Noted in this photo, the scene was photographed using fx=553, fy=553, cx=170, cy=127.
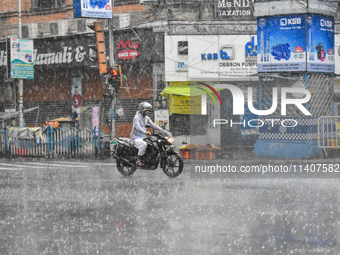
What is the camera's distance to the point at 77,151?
2184 cm

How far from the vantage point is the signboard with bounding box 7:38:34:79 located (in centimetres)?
2662

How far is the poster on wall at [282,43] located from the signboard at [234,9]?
6.69 m

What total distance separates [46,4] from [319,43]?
1673 centimetres

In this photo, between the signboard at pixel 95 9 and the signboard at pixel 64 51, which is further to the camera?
the signboard at pixel 64 51

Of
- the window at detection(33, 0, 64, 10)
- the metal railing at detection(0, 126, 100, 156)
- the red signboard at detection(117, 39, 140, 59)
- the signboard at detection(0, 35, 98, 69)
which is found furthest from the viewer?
the window at detection(33, 0, 64, 10)

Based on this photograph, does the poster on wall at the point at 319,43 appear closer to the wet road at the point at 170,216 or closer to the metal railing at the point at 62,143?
the wet road at the point at 170,216

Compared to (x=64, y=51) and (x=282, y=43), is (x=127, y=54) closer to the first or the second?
(x=64, y=51)

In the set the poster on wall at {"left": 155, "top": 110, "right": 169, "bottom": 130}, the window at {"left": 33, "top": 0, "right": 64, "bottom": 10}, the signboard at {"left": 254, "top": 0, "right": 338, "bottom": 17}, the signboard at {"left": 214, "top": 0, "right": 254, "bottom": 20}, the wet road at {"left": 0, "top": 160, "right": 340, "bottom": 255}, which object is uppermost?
the window at {"left": 33, "top": 0, "right": 64, "bottom": 10}

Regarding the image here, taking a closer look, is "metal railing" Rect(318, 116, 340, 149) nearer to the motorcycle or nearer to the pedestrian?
the motorcycle

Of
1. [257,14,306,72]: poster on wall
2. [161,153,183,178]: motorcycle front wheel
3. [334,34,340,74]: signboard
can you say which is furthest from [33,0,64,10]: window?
[161,153,183,178]: motorcycle front wheel

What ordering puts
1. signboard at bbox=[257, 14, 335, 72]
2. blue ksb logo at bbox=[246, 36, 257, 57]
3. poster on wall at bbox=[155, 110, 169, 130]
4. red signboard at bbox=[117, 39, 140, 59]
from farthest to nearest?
red signboard at bbox=[117, 39, 140, 59] < blue ksb logo at bbox=[246, 36, 257, 57] < poster on wall at bbox=[155, 110, 169, 130] < signboard at bbox=[257, 14, 335, 72]

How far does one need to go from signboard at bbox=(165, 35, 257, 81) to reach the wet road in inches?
576

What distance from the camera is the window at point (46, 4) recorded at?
99.8 feet

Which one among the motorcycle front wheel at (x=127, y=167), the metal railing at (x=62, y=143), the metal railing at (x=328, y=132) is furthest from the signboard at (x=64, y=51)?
the motorcycle front wheel at (x=127, y=167)
